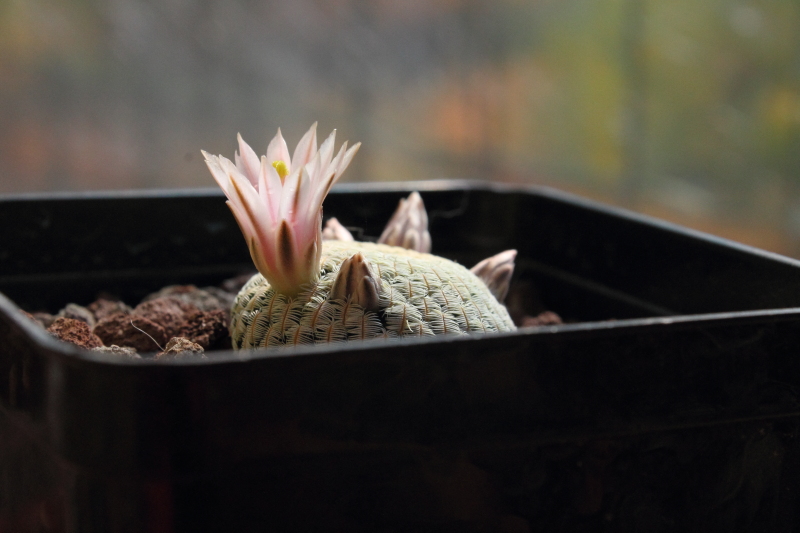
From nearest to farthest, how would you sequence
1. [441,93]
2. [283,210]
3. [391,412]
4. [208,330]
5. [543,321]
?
[391,412]
[283,210]
[208,330]
[543,321]
[441,93]

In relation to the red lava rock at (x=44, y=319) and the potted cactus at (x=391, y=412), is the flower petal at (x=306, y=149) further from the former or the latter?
the red lava rock at (x=44, y=319)

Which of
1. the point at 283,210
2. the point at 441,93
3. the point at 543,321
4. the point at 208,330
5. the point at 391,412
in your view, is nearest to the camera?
the point at 391,412

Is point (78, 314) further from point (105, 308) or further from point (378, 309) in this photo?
point (378, 309)

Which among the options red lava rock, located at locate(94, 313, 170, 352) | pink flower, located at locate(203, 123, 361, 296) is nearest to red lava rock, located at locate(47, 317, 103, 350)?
red lava rock, located at locate(94, 313, 170, 352)

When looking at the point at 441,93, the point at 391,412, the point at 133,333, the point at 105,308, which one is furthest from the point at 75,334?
the point at 441,93

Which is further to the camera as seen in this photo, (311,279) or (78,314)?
(78,314)

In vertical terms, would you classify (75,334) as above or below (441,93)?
below

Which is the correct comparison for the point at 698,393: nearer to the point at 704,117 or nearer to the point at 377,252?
the point at 377,252
